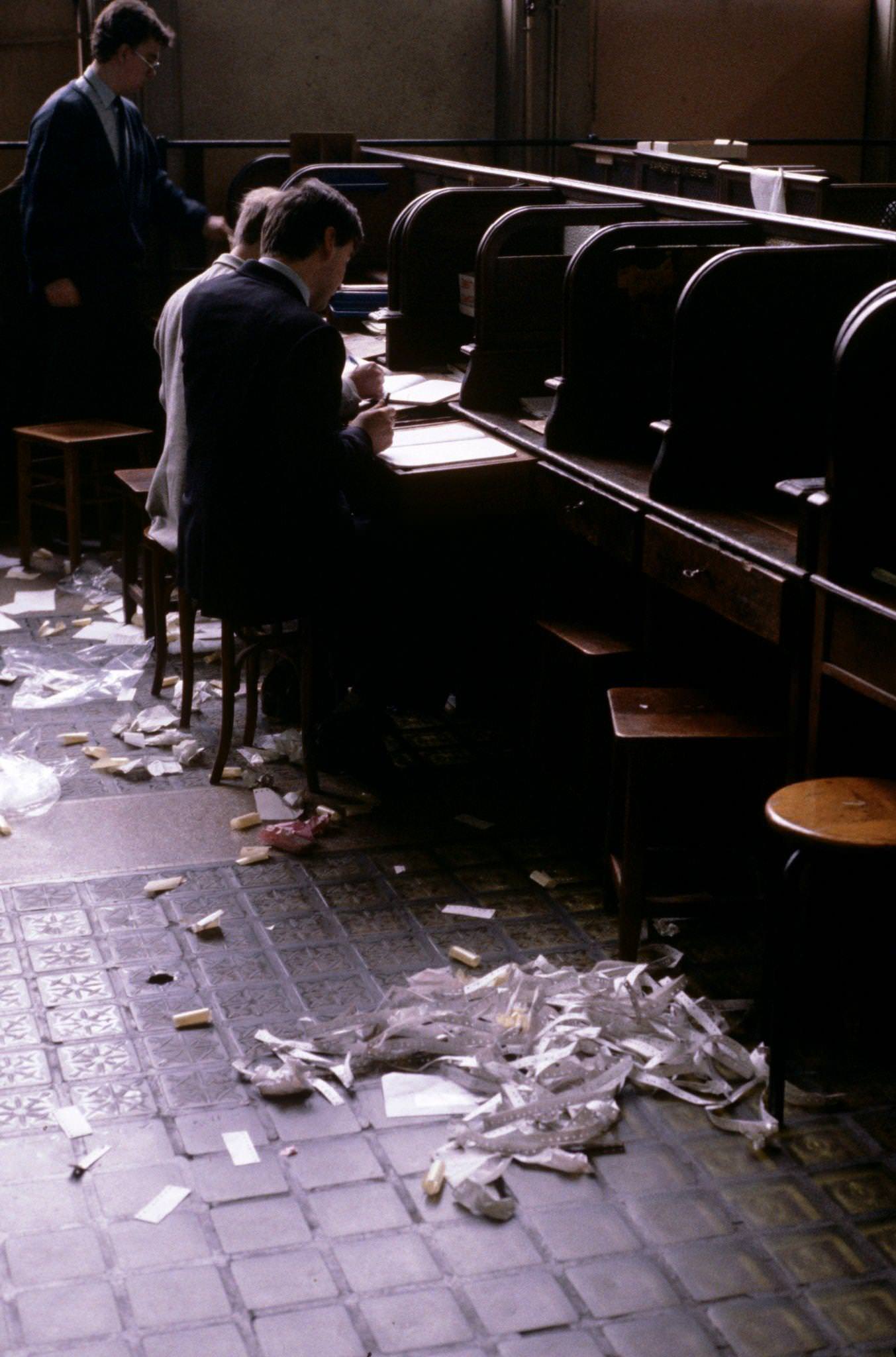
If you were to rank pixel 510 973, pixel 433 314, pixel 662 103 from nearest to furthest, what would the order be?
pixel 510 973, pixel 433 314, pixel 662 103

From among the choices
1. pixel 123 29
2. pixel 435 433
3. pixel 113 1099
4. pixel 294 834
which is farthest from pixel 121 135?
pixel 113 1099

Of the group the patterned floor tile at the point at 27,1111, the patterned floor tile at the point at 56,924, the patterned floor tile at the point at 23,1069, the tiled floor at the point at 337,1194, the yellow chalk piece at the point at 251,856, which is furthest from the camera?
the yellow chalk piece at the point at 251,856

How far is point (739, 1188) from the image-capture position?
3.02 metres

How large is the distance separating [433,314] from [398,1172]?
3.73 metres

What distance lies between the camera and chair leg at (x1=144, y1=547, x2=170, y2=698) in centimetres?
546

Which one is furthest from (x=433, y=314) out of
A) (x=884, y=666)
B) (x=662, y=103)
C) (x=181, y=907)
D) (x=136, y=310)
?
(x=662, y=103)

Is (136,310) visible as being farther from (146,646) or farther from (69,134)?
(146,646)

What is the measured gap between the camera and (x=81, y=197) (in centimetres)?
713

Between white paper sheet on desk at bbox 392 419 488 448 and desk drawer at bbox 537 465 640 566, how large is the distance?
40 cm

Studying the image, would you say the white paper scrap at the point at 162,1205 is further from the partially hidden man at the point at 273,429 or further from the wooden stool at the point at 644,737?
the partially hidden man at the point at 273,429

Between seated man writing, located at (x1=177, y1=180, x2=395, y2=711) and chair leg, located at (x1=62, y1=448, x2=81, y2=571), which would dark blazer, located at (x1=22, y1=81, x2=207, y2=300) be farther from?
seated man writing, located at (x1=177, y1=180, x2=395, y2=711)

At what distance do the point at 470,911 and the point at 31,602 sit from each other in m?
3.22

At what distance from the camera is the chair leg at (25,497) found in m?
7.02

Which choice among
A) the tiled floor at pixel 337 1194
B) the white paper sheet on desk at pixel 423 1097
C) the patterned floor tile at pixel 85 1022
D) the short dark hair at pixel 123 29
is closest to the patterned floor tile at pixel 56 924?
the tiled floor at pixel 337 1194
